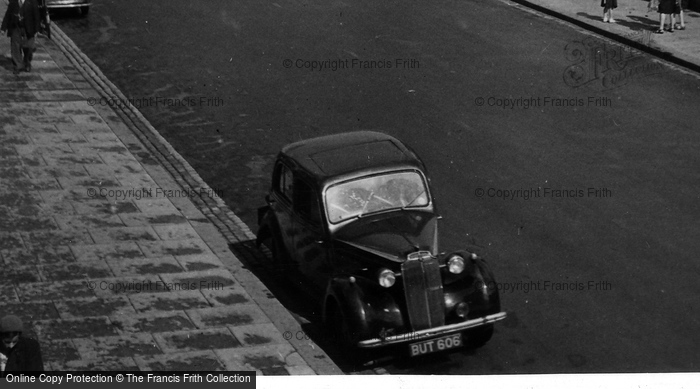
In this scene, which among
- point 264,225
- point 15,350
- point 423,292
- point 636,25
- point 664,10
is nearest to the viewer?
point 15,350

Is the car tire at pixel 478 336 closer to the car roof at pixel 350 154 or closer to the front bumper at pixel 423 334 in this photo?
the front bumper at pixel 423 334

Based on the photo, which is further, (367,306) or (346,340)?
(346,340)

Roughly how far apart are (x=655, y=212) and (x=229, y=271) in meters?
5.90

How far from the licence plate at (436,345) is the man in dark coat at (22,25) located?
12.6 meters

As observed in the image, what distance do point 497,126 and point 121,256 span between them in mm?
7547

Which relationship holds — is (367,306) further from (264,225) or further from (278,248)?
(264,225)

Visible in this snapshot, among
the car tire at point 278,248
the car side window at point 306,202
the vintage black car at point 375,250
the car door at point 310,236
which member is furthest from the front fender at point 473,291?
the car tire at point 278,248

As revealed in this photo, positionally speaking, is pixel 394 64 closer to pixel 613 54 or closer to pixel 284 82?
pixel 284 82

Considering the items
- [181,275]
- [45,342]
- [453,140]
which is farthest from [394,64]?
[45,342]

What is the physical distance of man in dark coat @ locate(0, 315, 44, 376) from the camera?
9688mm

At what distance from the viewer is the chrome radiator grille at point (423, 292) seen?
459 inches

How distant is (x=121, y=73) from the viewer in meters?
21.9

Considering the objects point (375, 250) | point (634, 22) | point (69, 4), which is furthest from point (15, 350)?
point (634, 22)

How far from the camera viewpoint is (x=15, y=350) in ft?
32.0
